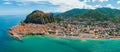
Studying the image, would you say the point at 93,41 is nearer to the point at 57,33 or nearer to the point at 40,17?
the point at 57,33

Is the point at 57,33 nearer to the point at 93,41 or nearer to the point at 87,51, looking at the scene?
the point at 93,41

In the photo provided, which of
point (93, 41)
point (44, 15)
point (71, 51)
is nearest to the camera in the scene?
point (71, 51)

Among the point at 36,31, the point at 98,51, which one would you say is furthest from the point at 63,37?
the point at 98,51

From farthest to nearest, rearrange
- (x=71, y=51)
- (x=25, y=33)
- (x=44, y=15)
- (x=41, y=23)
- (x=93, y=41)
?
(x=44, y=15), (x=41, y=23), (x=25, y=33), (x=93, y=41), (x=71, y=51)

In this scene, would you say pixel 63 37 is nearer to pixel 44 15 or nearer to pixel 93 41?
pixel 93 41

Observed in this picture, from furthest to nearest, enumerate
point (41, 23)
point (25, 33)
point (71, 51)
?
point (41, 23) → point (25, 33) → point (71, 51)

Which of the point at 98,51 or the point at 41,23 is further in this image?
the point at 41,23

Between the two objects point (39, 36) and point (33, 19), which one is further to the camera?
point (33, 19)

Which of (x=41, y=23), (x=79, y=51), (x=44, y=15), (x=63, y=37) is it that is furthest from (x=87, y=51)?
(x=44, y=15)

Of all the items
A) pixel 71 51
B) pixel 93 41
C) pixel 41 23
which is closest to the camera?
pixel 71 51
